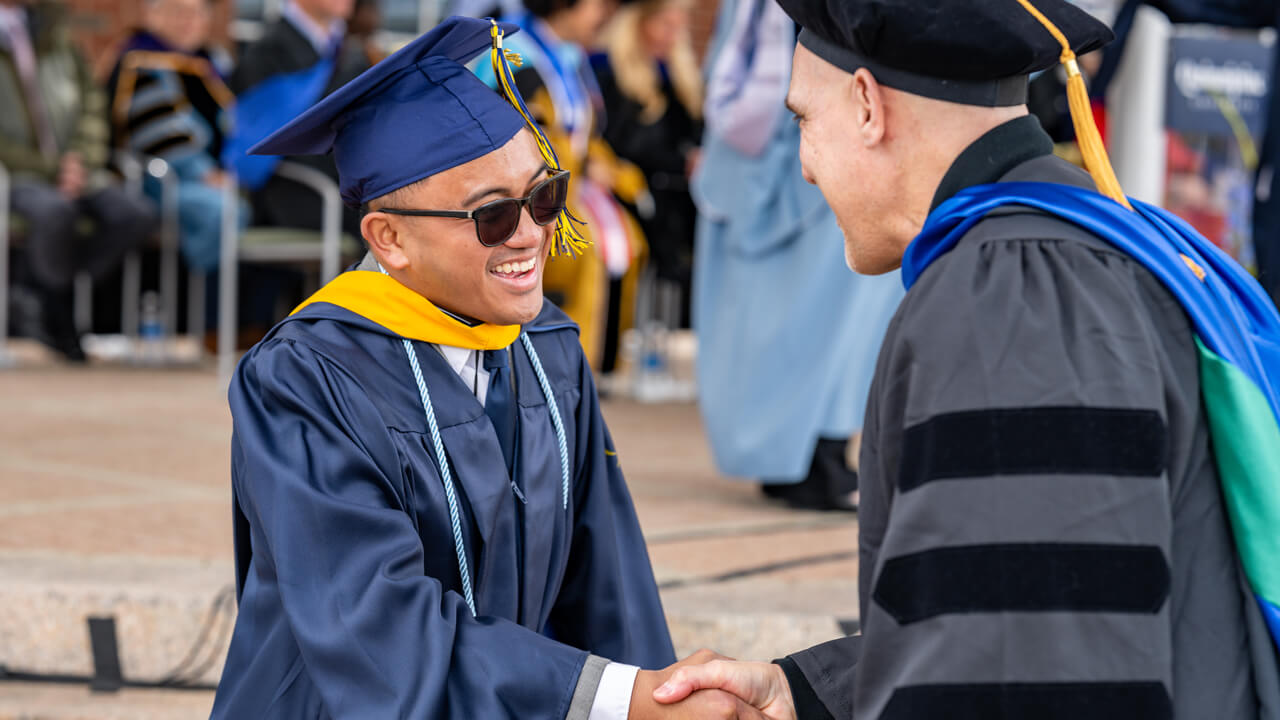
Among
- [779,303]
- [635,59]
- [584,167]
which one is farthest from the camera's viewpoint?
[635,59]

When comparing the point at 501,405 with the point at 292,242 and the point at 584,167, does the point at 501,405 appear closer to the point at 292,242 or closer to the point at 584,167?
the point at 584,167

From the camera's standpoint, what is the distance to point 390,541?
2.05 meters

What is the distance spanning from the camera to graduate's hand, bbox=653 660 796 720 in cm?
208

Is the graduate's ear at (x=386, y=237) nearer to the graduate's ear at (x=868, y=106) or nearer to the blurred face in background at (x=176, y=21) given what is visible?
the graduate's ear at (x=868, y=106)

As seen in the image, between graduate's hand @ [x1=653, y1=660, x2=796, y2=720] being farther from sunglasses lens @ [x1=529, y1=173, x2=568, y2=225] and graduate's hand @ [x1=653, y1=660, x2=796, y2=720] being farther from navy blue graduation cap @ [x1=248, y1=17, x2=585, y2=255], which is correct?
navy blue graduation cap @ [x1=248, y1=17, x2=585, y2=255]

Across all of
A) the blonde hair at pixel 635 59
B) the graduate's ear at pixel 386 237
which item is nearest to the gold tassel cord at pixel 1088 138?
the graduate's ear at pixel 386 237

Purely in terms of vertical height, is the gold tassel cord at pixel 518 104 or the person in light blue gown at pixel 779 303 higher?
the gold tassel cord at pixel 518 104

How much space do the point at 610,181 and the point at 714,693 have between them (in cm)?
659

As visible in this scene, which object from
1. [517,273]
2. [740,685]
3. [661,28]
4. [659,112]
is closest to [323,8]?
[661,28]

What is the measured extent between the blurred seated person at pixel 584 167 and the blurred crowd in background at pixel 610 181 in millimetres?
17

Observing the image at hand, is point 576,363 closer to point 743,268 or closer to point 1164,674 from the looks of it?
point 1164,674

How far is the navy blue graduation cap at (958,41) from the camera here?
160cm

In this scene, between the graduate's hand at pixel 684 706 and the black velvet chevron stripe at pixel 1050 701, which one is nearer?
the black velvet chevron stripe at pixel 1050 701

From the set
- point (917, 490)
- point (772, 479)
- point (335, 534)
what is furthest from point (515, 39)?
point (917, 490)
